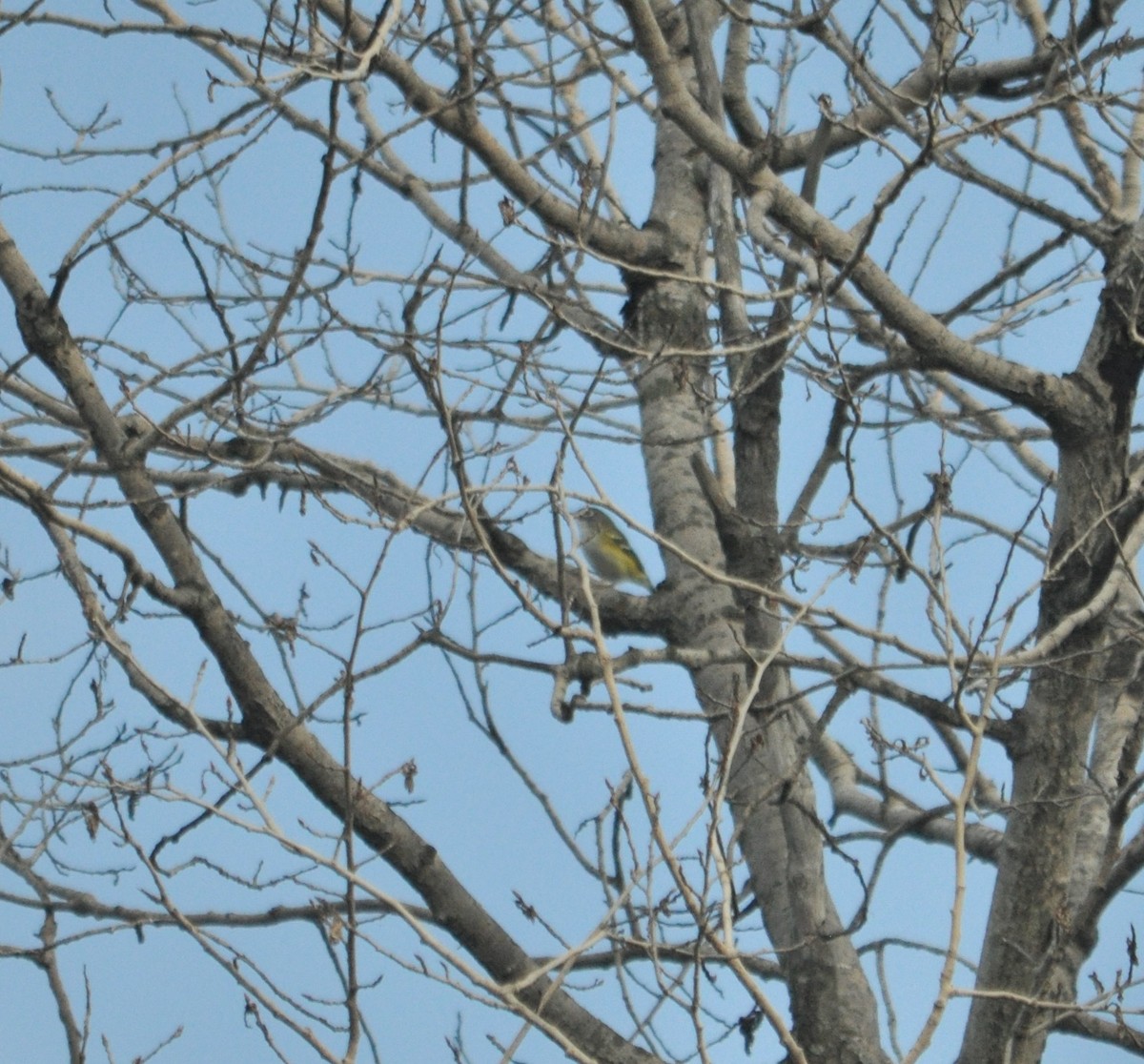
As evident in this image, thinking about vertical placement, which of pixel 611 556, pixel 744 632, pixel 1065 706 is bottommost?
pixel 1065 706

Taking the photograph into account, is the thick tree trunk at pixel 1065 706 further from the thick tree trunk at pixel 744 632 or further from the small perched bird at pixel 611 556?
the small perched bird at pixel 611 556

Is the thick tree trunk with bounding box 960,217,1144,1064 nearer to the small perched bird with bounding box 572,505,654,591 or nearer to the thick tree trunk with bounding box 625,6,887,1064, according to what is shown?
the thick tree trunk with bounding box 625,6,887,1064

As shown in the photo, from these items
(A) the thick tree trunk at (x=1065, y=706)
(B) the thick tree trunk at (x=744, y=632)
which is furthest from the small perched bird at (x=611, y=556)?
(A) the thick tree trunk at (x=1065, y=706)

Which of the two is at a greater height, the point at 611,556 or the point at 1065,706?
the point at 611,556

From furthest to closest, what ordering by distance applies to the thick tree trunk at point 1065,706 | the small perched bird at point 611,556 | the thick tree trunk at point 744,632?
the small perched bird at point 611,556, the thick tree trunk at point 744,632, the thick tree trunk at point 1065,706

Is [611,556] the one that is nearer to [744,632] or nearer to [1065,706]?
[744,632]

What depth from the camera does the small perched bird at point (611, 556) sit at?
940cm

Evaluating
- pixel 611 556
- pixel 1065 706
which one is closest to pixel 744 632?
pixel 1065 706

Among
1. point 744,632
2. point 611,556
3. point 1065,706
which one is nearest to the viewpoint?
point 1065,706

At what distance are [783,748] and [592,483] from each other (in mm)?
1255

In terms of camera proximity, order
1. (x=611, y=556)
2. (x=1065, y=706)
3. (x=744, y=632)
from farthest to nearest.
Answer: (x=611, y=556) → (x=744, y=632) → (x=1065, y=706)

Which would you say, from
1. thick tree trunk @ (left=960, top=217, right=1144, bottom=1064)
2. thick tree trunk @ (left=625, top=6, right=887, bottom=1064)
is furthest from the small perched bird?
thick tree trunk @ (left=960, top=217, right=1144, bottom=1064)

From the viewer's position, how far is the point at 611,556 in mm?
9648

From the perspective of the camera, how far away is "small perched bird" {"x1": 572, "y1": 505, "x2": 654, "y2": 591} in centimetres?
940
